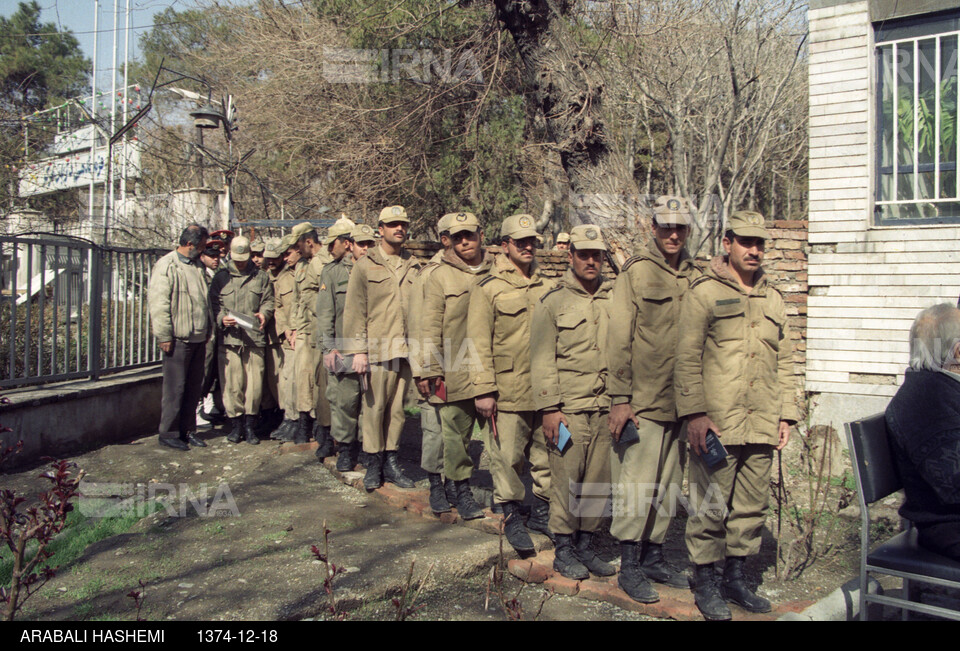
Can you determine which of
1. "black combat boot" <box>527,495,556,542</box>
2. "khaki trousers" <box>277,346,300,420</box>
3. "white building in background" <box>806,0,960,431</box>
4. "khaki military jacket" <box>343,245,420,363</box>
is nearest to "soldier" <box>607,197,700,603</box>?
"black combat boot" <box>527,495,556,542</box>

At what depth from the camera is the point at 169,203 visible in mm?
15367

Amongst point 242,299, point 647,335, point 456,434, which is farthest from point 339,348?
point 647,335

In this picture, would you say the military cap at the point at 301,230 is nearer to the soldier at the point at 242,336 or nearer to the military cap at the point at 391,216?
the soldier at the point at 242,336

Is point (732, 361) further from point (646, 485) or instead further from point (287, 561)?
point (287, 561)

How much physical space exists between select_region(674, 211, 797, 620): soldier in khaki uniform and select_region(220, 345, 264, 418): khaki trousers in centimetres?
503

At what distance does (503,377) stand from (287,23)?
42.1ft

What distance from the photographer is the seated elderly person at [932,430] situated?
11.5 ft

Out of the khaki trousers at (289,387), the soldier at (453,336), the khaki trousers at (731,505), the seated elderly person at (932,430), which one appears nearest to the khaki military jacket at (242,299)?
the khaki trousers at (289,387)

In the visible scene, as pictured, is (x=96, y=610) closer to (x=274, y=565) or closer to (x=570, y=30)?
(x=274, y=565)

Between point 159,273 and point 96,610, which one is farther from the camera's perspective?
point 159,273

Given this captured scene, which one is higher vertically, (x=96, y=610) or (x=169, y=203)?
(x=169, y=203)

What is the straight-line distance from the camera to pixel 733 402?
394 centimetres

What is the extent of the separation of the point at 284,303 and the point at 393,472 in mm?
2873

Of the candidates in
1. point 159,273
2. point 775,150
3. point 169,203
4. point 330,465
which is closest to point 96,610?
point 330,465
